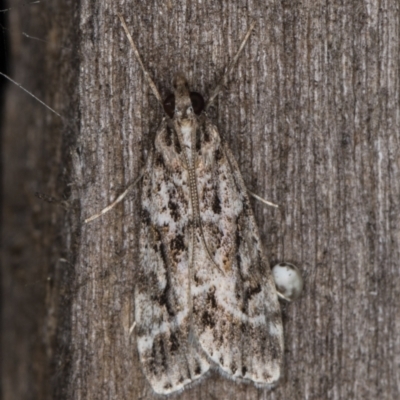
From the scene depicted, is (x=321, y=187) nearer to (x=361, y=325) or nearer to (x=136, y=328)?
(x=361, y=325)

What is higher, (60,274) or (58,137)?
(58,137)

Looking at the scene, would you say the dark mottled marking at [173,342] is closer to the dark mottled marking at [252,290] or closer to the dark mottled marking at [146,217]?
the dark mottled marking at [252,290]

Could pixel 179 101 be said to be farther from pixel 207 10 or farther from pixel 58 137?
pixel 58 137

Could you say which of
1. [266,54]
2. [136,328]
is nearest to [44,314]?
[136,328]

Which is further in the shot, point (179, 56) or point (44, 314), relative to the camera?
point (44, 314)

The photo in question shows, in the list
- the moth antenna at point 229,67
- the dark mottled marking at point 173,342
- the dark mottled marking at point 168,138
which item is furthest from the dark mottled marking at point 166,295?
the moth antenna at point 229,67

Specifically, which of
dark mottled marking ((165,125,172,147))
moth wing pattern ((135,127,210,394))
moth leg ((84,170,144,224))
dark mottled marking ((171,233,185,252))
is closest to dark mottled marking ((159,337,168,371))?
moth wing pattern ((135,127,210,394))

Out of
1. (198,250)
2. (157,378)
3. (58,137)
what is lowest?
(157,378)
